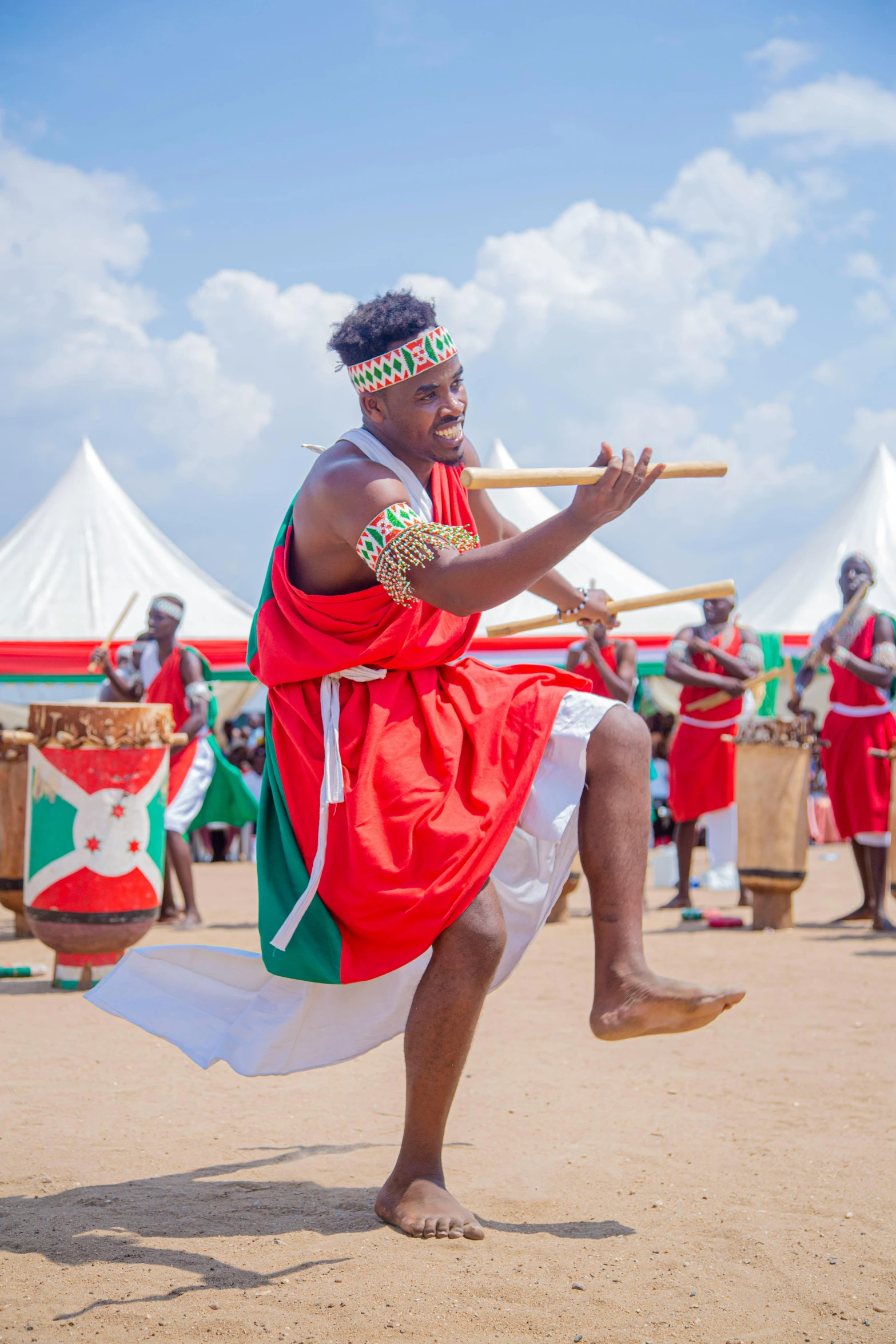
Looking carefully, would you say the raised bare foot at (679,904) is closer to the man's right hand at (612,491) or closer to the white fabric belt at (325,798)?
the white fabric belt at (325,798)

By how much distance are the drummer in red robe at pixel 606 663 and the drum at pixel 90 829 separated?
3.61 metres

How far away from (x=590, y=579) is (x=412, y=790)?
12860 millimetres

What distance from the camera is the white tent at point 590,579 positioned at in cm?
1562

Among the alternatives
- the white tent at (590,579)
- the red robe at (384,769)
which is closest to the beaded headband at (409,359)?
the red robe at (384,769)

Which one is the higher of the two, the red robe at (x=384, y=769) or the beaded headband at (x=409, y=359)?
the beaded headband at (x=409, y=359)

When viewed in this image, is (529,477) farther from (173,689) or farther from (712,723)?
(712,723)

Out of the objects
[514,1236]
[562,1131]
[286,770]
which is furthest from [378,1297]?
[562,1131]

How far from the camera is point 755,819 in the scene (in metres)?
7.92

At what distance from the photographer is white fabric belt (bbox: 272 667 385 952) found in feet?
9.22

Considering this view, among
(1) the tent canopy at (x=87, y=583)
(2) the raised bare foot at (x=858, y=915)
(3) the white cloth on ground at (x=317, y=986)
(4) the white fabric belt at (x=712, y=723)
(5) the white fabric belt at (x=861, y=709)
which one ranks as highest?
(1) the tent canopy at (x=87, y=583)

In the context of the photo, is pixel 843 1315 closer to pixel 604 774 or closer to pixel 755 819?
pixel 604 774

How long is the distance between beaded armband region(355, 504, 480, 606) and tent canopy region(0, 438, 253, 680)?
12.4m

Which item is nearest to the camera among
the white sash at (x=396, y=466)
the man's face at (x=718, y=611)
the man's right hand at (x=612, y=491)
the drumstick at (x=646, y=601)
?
the man's right hand at (x=612, y=491)

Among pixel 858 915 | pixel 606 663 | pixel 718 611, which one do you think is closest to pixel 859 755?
pixel 858 915
